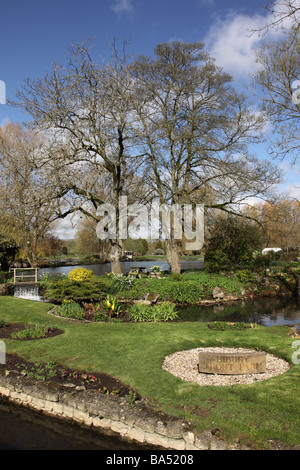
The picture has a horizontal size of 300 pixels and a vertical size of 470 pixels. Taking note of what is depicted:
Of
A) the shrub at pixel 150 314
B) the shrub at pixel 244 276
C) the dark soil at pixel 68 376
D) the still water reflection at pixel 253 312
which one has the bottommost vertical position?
the still water reflection at pixel 253 312

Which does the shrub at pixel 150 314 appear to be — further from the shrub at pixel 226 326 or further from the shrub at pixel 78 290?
the shrub at pixel 78 290

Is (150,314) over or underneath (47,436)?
over

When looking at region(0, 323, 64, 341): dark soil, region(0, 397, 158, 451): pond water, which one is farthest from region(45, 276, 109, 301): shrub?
region(0, 397, 158, 451): pond water

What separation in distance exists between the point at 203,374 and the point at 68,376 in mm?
2442

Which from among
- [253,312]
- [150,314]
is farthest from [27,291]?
[253,312]

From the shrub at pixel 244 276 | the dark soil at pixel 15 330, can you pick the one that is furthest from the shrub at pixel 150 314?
the shrub at pixel 244 276

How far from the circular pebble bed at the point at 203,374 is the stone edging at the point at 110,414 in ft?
4.29

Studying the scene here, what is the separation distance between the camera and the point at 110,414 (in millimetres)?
4984

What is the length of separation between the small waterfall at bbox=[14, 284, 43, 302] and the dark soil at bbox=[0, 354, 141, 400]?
36.9 ft

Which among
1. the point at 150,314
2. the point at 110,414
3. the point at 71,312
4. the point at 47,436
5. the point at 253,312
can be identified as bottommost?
the point at 253,312

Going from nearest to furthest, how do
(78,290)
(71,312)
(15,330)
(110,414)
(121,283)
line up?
(110,414) < (15,330) < (71,312) < (78,290) < (121,283)

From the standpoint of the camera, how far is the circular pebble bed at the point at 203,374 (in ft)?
19.3

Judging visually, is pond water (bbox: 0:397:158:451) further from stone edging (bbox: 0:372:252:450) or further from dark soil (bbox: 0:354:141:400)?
dark soil (bbox: 0:354:141:400)

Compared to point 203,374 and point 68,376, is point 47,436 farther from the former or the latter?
point 203,374
